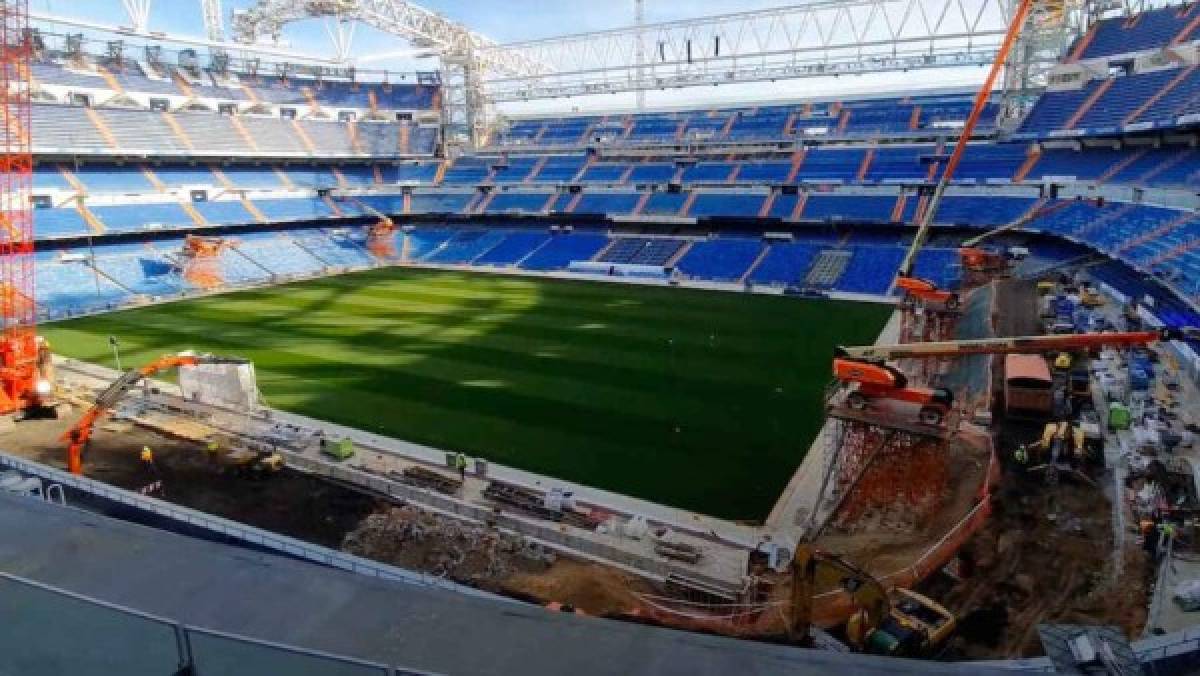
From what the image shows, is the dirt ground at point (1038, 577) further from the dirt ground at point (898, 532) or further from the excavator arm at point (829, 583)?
the excavator arm at point (829, 583)

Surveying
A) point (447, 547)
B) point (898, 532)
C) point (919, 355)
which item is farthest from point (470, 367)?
point (898, 532)

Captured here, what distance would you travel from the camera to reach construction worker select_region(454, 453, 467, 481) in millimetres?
19359

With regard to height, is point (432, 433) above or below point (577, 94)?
below

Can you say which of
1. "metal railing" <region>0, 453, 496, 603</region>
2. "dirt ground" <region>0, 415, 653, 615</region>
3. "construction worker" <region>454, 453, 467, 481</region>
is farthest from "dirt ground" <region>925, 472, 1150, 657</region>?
"construction worker" <region>454, 453, 467, 481</region>

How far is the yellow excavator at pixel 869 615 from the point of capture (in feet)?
39.3

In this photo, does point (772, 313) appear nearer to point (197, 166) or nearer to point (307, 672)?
point (307, 672)

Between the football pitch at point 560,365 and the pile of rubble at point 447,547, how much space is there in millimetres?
3497

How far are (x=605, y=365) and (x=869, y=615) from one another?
55.7 ft

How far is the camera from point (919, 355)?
1825 cm

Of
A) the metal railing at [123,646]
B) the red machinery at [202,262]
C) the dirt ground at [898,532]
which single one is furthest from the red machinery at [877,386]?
the red machinery at [202,262]

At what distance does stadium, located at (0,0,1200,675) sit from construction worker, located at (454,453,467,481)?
1.12 feet

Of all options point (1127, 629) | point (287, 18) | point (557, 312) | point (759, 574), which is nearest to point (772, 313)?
point (557, 312)

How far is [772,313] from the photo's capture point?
120 ft

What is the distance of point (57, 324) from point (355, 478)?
27540 millimetres
